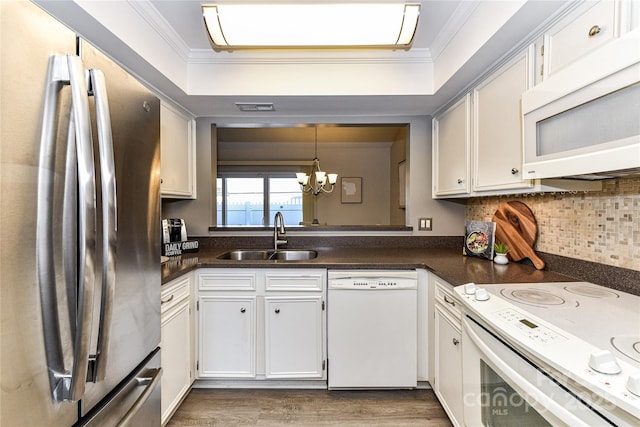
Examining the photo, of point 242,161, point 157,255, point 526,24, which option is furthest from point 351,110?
point 242,161

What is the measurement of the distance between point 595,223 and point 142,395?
208 cm

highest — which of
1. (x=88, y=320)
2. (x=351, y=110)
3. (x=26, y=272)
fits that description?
(x=351, y=110)

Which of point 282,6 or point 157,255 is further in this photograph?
point 282,6

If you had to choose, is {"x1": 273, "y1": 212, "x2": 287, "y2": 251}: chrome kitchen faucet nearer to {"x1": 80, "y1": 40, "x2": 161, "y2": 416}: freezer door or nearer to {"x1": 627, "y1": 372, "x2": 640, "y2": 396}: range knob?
{"x1": 80, "y1": 40, "x2": 161, "y2": 416}: freezer door

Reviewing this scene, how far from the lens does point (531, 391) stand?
34.0 inches

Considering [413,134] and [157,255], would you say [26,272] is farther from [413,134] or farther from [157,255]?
[413,134]

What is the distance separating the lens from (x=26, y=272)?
0.62 m

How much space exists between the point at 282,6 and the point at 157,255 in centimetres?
130

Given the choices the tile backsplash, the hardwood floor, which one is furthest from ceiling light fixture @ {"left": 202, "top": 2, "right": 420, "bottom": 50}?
the hardwood floor

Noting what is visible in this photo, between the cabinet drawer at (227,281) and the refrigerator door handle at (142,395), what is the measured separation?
851mm

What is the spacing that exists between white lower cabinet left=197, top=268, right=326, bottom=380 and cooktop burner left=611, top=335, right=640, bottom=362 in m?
1.40

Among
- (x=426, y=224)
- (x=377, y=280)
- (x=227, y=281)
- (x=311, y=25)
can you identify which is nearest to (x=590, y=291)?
(x=377, y=280)

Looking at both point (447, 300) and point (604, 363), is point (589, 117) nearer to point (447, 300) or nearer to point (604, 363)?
point (604, 363)

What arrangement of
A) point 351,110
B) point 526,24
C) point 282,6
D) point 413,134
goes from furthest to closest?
point 413,134 < point 351,110 < point 282,6 < point 526,24
